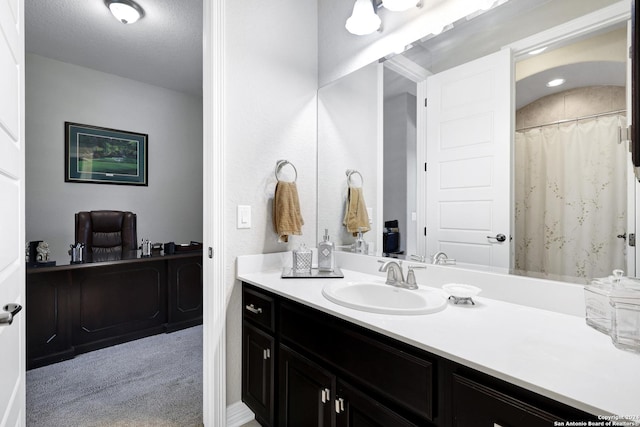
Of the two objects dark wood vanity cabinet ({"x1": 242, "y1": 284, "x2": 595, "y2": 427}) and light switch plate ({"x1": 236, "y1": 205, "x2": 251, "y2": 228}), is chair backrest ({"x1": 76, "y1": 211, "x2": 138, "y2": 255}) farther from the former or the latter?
dark wood vanity cabinet ({"x1": 242, "y1": 284, "x2": 595, "y2": 427})

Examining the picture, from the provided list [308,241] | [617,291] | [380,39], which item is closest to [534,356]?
[617,291]

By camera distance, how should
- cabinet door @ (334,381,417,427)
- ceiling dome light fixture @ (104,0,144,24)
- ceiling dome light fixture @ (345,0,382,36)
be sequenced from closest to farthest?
cabinet door @ (334,381,417,427), ceiling dome light fixture @ (345,0,382,36), ceiling dome light fixture @ (104,0,144,24)

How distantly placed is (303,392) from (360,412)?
324mm

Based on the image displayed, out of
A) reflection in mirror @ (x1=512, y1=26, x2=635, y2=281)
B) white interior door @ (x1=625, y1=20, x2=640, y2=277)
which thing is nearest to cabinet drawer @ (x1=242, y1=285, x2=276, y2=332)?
reflection in mirror @ (x1=512, y1=26, x2=635, y2=281)

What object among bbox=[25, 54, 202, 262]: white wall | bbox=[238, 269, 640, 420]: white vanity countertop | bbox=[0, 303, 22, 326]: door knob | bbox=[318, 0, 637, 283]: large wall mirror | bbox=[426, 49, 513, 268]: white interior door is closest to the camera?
bbox=[238, 269, 640, 420]: white vanity countertop

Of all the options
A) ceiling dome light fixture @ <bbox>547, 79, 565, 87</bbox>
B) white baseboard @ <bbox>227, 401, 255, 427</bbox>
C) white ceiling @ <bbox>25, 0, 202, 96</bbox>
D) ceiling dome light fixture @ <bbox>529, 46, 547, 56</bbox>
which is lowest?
white baseboard @ <bbox>227, 401, 255, 427</bbox>

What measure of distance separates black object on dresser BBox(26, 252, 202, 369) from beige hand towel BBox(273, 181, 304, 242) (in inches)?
66.9

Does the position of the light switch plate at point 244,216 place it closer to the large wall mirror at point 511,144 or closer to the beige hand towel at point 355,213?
the beige hand towel at point 355,213

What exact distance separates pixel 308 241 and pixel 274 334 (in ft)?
2.41

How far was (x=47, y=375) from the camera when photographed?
2193 mm

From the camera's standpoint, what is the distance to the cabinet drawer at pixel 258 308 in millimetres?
1445

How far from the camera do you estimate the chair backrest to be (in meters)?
3.05

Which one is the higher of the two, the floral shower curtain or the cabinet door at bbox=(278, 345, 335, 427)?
the floral shower curtain

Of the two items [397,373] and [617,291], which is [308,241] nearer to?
[397,373]
